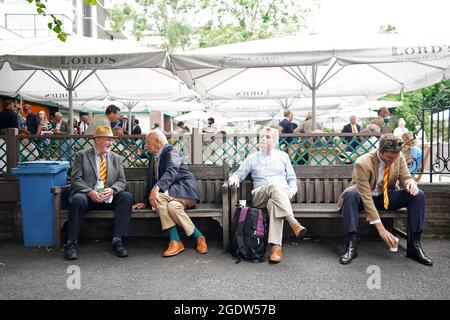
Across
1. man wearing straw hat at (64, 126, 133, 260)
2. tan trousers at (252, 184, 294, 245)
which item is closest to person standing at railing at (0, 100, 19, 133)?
man wearing straw hat at (64, 126, 133, 260)

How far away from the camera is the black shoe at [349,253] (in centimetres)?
479

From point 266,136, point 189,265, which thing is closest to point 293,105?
point 266,136

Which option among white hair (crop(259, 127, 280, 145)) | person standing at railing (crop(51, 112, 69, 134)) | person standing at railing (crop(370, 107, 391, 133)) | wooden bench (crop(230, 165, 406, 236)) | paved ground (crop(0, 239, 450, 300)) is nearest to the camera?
paved ground (crop(0, 239, 450, 300))

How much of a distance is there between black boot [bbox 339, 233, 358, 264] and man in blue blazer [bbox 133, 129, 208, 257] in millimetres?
1655

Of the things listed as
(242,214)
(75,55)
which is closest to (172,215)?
(242,214)

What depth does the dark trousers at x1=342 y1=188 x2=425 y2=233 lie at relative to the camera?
16.0 feet

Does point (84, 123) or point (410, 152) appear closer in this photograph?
point (410, 152)

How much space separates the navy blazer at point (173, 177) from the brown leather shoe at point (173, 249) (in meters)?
0.59

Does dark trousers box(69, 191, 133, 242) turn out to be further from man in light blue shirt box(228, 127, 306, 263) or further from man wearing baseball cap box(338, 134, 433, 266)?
man wearing baseball cap box(338, 134, 433, 266)

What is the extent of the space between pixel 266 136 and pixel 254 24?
1956 centimetres

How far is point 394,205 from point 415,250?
0.57 m

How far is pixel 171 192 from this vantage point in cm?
536

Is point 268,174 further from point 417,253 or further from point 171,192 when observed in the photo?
point 417,253
